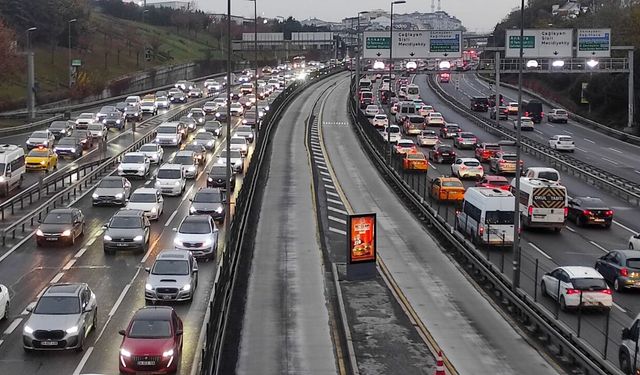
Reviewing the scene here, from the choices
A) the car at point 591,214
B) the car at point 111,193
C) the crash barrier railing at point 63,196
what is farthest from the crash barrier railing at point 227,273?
the car at point 591,214

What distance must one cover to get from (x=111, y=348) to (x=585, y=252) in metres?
21.0

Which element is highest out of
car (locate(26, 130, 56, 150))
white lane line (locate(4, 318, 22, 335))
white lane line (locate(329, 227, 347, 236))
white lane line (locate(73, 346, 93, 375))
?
car (locate(26, 130, 56, 150))

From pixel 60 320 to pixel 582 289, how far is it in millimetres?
14533

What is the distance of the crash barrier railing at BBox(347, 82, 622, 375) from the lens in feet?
70.8

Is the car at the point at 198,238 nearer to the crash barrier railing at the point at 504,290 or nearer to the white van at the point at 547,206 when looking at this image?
the crash barrier railing at the point at 504,290

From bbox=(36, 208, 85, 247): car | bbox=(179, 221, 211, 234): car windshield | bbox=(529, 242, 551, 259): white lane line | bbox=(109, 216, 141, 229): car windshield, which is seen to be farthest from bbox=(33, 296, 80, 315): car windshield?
bbox=(529, 242, 551, 259): white lane line

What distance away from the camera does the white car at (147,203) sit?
131 feet

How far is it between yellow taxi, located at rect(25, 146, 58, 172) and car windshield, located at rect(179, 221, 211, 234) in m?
23.5

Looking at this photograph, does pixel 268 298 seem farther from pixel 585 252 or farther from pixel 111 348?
pixel 585 252

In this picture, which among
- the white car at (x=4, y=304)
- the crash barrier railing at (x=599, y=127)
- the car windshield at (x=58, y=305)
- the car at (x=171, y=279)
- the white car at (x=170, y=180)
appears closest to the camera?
the car windshield at (x=58, y=305)

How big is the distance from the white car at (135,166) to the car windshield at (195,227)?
61.4 feet

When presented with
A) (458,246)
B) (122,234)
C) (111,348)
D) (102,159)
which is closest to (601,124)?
(102,159)

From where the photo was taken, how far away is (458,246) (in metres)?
34.7

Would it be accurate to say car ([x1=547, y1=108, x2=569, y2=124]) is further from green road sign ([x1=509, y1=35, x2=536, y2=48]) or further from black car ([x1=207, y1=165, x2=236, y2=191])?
black car ([x1=207, y1=165, x2=236, y2=191])
